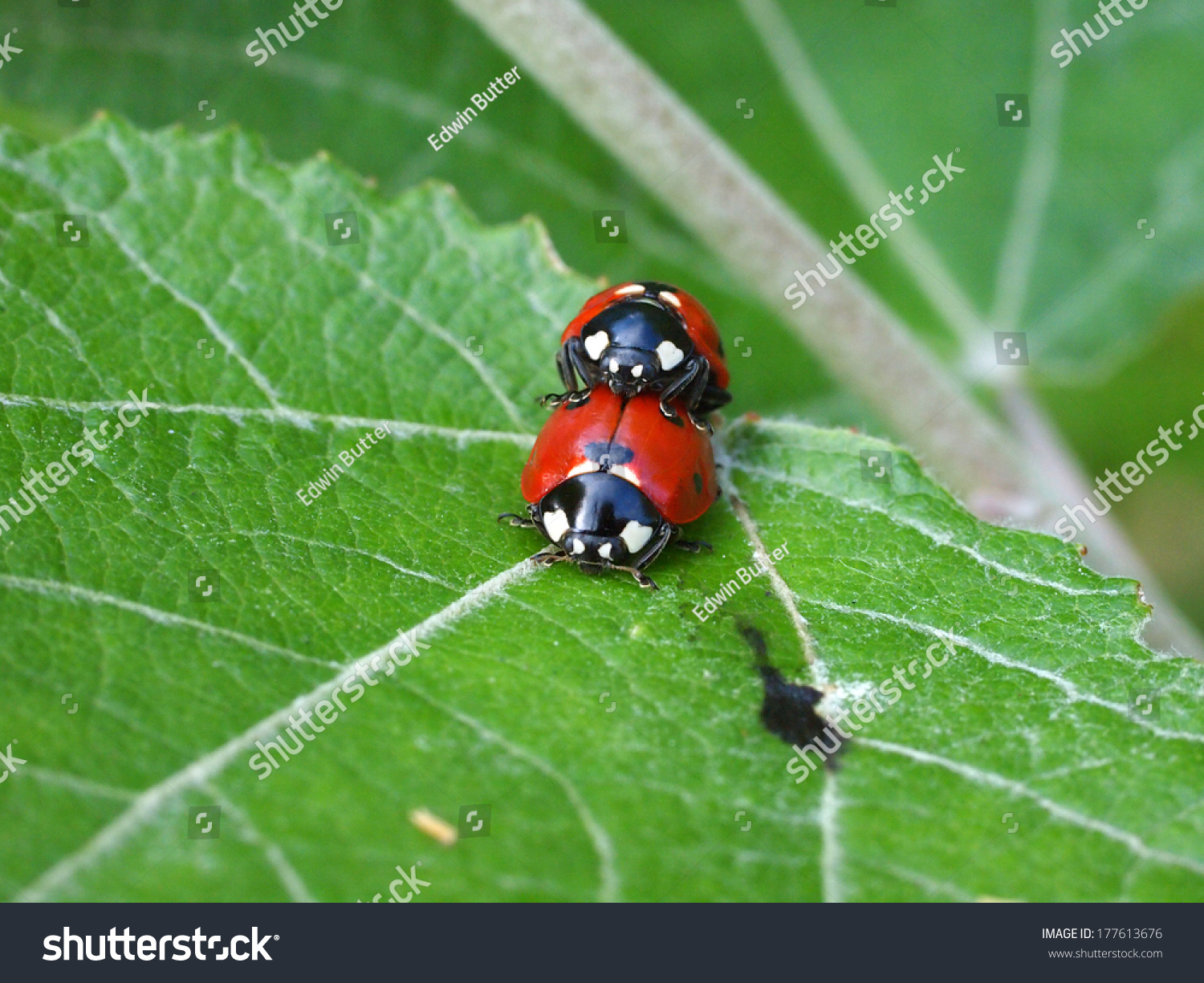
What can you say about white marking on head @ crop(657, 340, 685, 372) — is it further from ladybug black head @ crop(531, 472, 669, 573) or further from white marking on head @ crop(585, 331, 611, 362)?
ladybug black head @ crop(531, 472, 669, 573)

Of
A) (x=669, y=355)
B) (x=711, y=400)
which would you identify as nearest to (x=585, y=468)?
(x=669, y=355)

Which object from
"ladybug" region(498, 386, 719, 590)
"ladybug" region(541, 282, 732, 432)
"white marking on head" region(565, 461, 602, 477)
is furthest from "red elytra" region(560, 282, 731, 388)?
"white marking on head" region(565, 461, 602, 477)

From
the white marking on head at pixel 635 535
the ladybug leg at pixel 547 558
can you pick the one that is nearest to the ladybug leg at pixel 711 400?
the white marking on head at pixel 635 535

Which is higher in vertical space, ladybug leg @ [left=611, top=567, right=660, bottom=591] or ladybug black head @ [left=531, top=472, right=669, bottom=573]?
ladybug black head @ [left=531, top=472, right=669, bottom=573]

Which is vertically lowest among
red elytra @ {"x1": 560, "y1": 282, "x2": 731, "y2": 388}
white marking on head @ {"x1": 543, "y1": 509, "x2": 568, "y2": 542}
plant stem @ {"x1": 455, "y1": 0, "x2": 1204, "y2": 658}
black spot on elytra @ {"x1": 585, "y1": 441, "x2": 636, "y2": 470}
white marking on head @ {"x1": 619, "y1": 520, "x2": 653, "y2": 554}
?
white marking on head @ {"x1": 619, "y1": 520, "x2": 653, "y2": 554}

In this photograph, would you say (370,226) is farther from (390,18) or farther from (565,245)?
(390,18)

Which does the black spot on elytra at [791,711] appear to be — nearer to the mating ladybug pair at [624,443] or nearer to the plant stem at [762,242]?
the mating ladybug pair at [624,443]

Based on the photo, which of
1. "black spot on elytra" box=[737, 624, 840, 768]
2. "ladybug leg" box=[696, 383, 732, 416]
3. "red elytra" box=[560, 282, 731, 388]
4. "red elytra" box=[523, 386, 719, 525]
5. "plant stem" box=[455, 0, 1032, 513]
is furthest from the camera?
"plant stem" box=[455, 0, 1032, 513]

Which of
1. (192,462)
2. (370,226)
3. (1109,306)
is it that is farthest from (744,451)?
(1109,306)
